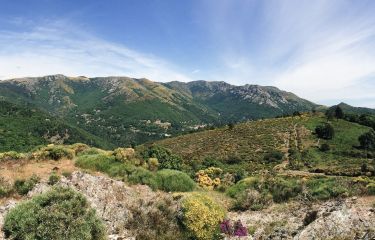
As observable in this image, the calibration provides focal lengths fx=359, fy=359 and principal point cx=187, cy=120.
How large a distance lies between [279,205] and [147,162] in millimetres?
10120

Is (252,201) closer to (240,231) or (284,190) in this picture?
(284,190)

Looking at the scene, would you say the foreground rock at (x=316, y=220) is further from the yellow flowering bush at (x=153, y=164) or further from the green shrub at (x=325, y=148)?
the green shrub at (x=325, y=148)

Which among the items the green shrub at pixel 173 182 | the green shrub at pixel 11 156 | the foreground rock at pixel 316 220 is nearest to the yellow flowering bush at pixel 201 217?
the foreground rock at pixel 316 220

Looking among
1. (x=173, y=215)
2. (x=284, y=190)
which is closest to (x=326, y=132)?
(x=284, y=190)

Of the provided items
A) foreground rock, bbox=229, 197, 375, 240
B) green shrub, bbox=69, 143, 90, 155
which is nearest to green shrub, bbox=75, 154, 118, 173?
green shrub, bbox=69, 143, 90, 155

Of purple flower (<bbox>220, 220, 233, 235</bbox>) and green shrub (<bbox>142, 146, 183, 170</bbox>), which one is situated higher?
green shrub (<bbox>142, 146, 183, 170</bbox>)

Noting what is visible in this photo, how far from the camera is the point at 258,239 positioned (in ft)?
48.7

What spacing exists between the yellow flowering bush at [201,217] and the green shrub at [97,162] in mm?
7127

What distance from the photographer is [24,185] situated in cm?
1775

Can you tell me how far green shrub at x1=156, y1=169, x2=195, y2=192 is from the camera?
2131cm

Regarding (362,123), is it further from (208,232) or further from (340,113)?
(208,232)

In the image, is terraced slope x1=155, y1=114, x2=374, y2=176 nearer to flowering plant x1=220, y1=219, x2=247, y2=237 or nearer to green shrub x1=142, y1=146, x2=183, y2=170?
green shrub x1=142, y1=146, x2=183, y2=170

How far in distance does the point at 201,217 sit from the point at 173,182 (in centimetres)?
591

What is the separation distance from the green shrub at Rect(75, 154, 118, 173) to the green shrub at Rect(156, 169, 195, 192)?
3.09 meters
